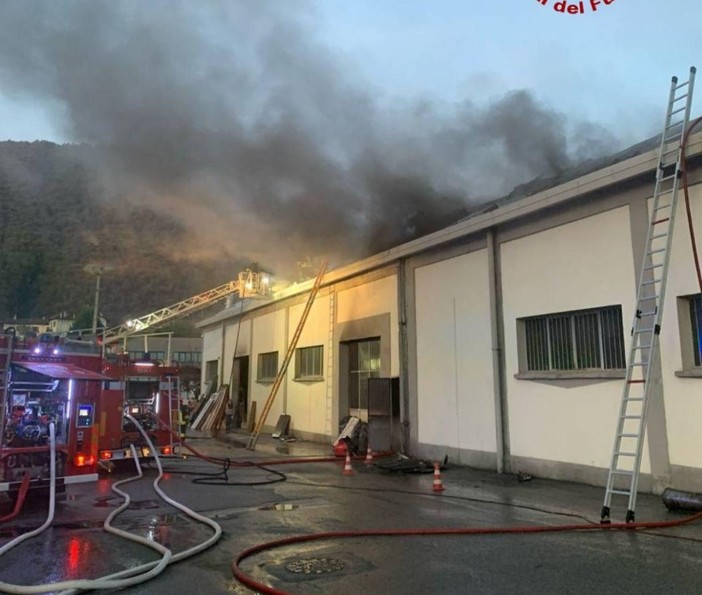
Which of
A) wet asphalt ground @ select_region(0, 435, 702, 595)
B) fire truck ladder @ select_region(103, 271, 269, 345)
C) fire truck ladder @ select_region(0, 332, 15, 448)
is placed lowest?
wet asphalt ground @ select_region(0, 435, 702, 595)

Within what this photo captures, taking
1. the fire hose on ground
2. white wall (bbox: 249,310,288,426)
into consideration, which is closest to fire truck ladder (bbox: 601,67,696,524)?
the fire hose on ground

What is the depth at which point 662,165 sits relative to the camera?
23.5ft

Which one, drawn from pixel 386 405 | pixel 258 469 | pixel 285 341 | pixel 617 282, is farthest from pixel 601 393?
pixel 285 341

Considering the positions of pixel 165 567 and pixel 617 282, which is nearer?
pixel 165 567

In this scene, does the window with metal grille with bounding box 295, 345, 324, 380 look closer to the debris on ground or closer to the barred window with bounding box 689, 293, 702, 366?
the debris on ground

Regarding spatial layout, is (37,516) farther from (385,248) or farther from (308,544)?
(385,248)

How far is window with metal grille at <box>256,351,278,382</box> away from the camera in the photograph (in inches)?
776

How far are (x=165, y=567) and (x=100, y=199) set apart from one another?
25.1 feet

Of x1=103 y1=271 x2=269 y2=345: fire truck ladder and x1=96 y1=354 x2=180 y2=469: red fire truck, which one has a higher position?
x1=103 y1=271 x2=269 y2=345: fire truck ladder

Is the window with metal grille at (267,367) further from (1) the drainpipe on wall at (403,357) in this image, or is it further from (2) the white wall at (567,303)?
(2) the white wall at (567,303)

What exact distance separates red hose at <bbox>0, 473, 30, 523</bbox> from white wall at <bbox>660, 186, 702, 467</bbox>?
25.8ft

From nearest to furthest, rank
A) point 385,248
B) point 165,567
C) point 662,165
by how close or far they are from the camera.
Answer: point 165,567
point 662,165
point 385,248

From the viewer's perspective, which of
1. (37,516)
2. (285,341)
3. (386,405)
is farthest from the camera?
(285,341)

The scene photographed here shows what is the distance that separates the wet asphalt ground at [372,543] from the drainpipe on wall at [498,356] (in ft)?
3.84
